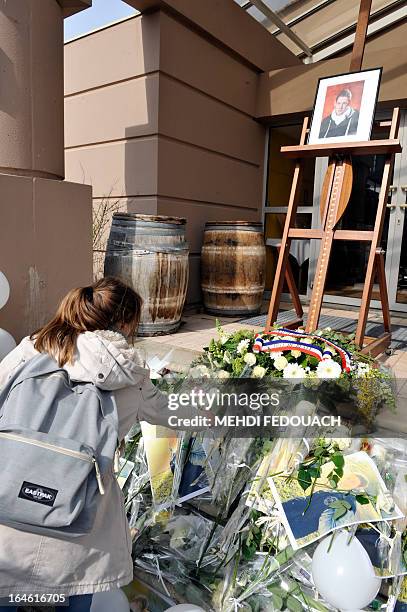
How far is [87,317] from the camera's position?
1.29 m

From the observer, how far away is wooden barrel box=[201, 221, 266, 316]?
14.4ft

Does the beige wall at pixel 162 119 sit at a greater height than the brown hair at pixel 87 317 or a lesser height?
greater

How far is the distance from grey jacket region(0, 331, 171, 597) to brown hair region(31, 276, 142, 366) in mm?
37

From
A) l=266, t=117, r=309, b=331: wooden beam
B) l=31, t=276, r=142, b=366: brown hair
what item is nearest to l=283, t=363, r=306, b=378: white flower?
l=31, t=276, r=142, b=366: brown hair

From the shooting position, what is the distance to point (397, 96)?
445 centimetres

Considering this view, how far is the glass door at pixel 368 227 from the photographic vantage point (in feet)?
16.0

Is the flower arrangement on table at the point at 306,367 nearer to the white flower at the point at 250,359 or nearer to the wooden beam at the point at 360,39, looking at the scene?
the white flower at the point at 250,359

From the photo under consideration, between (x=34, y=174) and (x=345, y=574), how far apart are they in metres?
2.95

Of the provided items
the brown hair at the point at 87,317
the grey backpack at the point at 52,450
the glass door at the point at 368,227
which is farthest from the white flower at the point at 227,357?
the glass door at the point at 368,227

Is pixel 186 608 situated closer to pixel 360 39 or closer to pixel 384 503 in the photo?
pixel 384 503

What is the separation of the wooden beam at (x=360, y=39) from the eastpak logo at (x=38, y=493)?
3170 millimetres

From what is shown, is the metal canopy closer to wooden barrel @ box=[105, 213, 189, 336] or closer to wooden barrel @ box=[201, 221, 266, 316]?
wooden barrel @ box=[201, 221, 266, 316]

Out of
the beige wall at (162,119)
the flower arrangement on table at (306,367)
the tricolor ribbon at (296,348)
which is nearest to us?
the flower arrangement on table at (306,367)

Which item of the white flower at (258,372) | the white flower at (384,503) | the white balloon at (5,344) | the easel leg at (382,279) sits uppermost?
the easel leg at (382,279)
